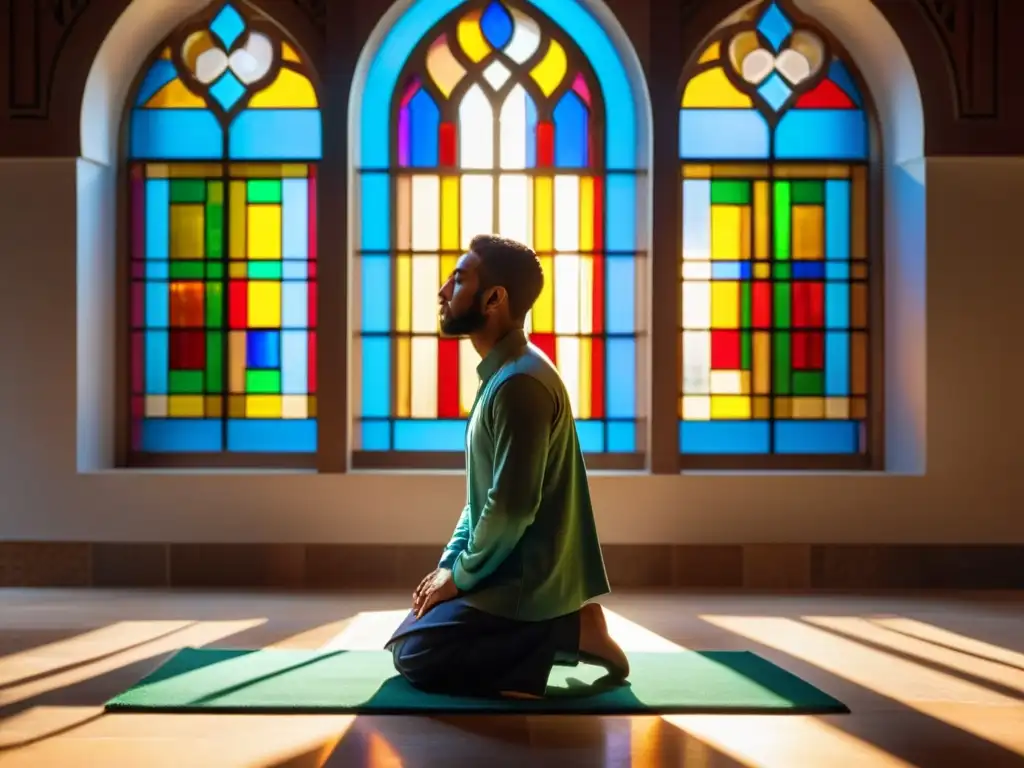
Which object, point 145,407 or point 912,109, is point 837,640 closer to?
point 912,109

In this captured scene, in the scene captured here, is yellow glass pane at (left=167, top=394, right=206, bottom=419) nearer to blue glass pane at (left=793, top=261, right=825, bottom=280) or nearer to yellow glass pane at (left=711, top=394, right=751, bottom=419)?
yellow glass pane at (left=711, top=394, right=751, bottom=419)

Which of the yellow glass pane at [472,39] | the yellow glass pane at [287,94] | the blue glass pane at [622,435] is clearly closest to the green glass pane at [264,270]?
the yellow glass pane at [287,94]

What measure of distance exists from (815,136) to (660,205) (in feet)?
3.18

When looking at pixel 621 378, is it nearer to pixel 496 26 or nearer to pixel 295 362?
pixel 295 362

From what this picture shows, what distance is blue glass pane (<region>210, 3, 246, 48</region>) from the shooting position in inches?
249

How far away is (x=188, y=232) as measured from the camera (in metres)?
6.33

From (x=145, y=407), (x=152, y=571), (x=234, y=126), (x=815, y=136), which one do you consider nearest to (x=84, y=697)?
A: (x=152, y=571)

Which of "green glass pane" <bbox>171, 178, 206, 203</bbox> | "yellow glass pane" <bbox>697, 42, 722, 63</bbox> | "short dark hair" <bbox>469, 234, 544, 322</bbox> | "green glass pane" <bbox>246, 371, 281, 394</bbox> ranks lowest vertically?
"green glass pane" <bbox>246, 371, 281, 394</bbox>

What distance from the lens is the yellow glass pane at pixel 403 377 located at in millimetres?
6340

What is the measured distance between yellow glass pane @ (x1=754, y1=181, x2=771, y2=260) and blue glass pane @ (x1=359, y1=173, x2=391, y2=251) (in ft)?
5.97

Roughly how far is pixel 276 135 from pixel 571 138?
4.79 ft

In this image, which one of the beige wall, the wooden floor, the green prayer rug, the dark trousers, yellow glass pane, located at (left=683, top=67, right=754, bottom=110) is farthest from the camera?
yellow glass pane, located at (left=683, top=67, right=754, bottom=110)

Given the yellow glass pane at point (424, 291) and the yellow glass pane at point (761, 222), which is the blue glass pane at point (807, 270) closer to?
the yellow glass pane at point (761, 222)

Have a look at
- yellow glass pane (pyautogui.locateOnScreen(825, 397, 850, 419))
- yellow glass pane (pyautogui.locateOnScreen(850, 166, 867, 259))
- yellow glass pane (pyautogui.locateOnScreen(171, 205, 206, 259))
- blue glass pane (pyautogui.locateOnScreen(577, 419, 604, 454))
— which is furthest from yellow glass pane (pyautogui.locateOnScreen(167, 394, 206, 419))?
yellow glass pane (pyautogui.locateOnScreen(850, 166, 867, 259))
